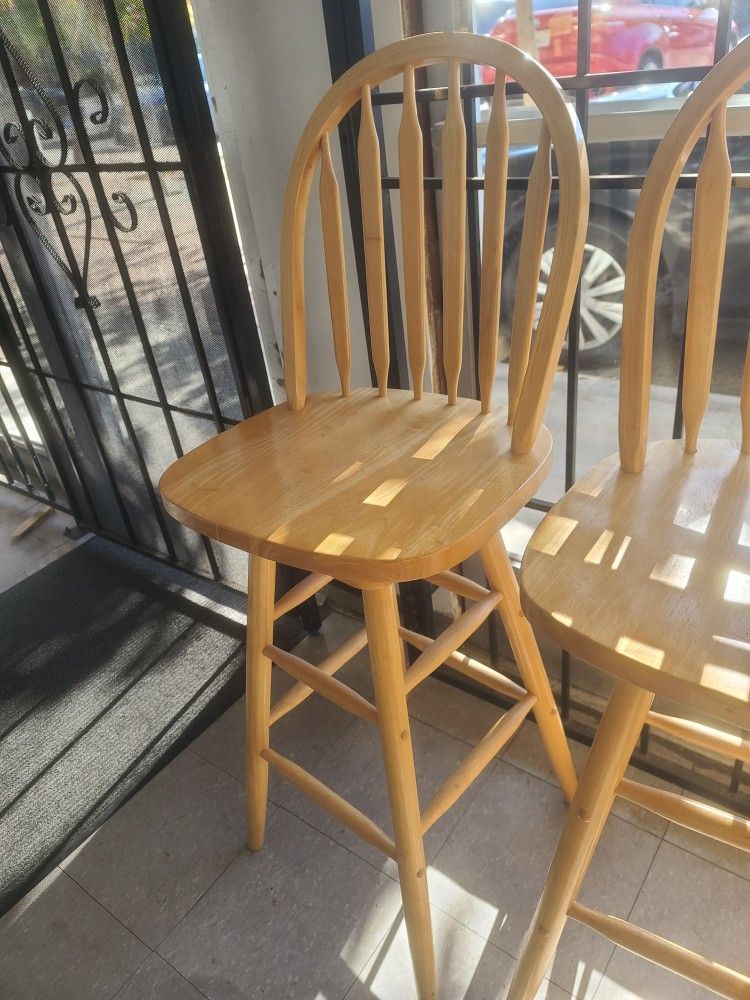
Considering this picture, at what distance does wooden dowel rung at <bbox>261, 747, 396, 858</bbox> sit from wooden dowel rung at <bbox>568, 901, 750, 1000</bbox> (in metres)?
0.24

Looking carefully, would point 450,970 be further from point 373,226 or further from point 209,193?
point 209,193

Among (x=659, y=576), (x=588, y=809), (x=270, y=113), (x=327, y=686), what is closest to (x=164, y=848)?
(x=327, y=686)

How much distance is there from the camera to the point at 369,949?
3.36 feet

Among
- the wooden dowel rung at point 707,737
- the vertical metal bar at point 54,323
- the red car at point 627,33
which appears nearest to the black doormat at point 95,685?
the vertical metal bar at point 54,323

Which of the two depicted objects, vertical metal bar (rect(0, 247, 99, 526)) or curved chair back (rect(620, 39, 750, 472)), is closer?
curved chair back (rect(620, 39, 750, 472))

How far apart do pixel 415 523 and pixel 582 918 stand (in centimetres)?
49

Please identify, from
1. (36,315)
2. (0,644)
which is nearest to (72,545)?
(0,644)

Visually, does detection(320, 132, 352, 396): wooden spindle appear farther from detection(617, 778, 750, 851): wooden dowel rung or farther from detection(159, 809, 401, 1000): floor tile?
detection(159, 809, 401, 1000): floor tile

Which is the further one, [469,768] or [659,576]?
[469,768]

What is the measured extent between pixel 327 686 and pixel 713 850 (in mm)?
700

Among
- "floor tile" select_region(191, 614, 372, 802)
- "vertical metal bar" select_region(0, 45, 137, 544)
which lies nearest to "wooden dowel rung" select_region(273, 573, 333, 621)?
"floor tile" select_region(191, 614, 372, 802)

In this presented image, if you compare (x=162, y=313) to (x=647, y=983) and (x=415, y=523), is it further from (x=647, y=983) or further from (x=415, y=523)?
(x=647, y=983)

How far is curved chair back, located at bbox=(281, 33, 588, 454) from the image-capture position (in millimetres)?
701

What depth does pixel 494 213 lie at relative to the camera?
2.61 feet
